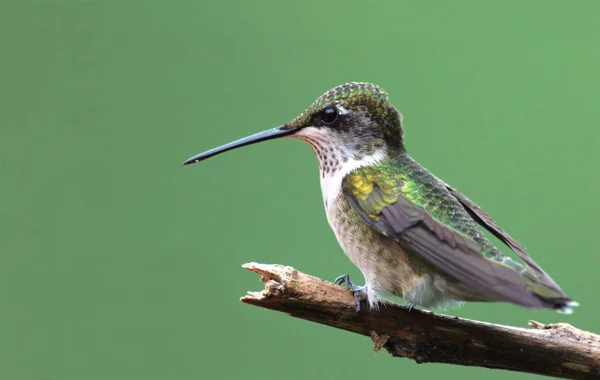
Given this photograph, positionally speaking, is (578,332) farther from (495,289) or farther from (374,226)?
(374,226)

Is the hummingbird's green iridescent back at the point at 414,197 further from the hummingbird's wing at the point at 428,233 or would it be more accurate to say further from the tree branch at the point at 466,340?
the tree branch at the point at 466,340

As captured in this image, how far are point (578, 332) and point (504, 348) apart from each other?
289mm

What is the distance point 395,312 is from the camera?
2980 millimetres

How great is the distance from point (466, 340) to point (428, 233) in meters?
0.46

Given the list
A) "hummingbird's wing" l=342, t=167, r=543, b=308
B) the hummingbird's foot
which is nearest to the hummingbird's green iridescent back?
"hummingbird's wing" l=342, t=167, r=543, b=308

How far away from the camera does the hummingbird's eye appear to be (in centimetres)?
320

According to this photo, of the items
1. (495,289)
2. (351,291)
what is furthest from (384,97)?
(495,289)

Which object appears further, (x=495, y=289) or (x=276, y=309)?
(x=276, y=309)

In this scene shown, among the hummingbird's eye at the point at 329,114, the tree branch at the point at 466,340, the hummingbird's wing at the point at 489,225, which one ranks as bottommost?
the tree branch at the point at 466,340

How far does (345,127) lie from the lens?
321 centimetres

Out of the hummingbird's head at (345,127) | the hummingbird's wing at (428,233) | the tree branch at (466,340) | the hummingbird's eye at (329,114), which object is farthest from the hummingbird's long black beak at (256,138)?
the tree branch at (466,340)

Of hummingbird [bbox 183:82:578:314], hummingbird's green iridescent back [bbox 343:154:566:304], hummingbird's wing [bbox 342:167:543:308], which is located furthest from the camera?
hummingbird's green iridescent back [bbox 343:154:566:304]

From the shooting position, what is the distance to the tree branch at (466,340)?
2895mm

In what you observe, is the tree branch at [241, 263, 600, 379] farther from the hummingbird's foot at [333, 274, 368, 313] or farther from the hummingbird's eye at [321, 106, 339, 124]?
the hummingbird's eye at [321, 106, 339, 124]
